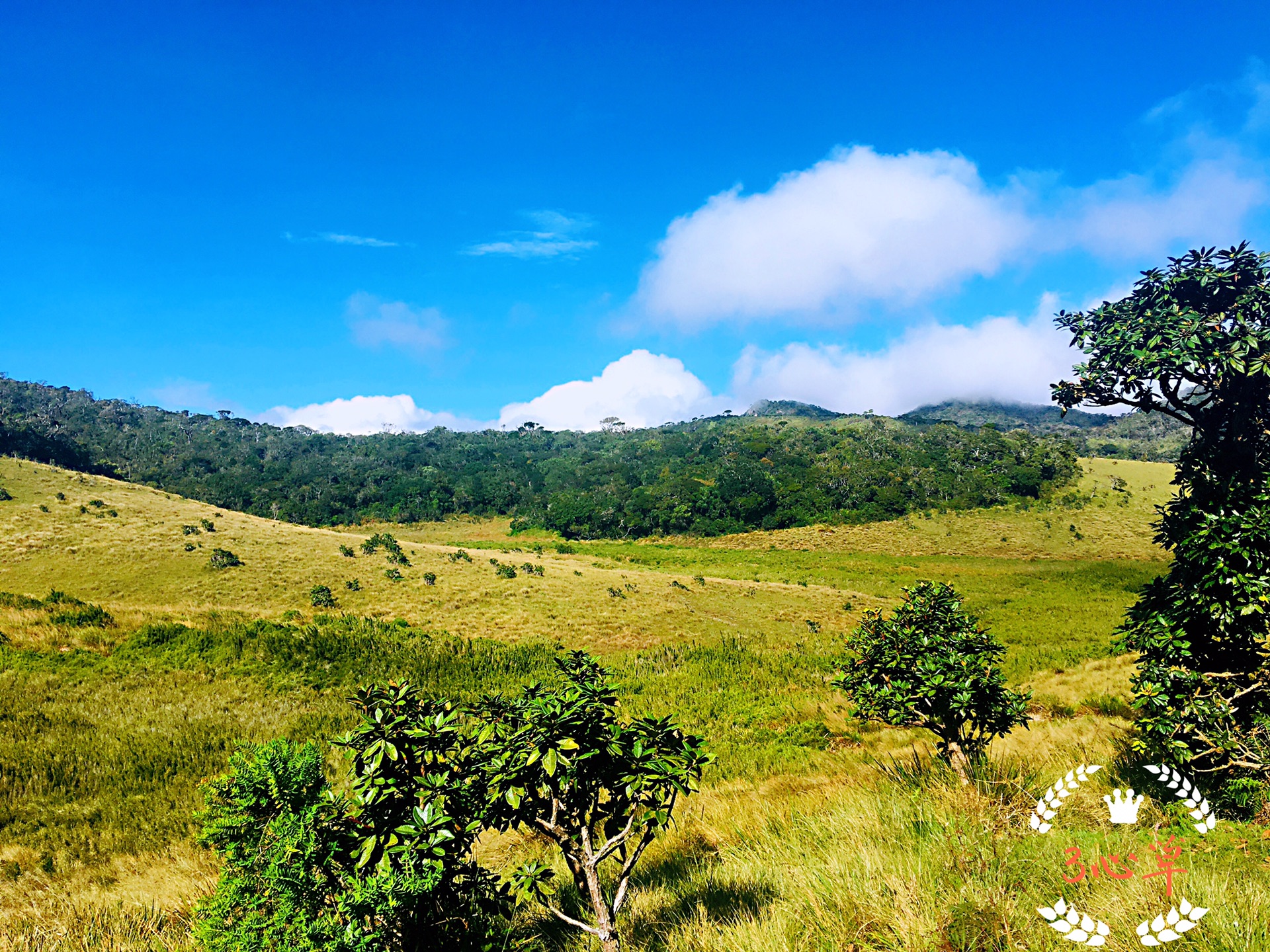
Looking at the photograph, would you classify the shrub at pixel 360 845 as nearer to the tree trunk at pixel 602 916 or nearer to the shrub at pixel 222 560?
the tree trunk at pixel 602 916

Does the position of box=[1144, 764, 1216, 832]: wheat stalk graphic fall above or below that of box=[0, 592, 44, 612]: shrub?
above

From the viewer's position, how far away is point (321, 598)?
2852 centimetres

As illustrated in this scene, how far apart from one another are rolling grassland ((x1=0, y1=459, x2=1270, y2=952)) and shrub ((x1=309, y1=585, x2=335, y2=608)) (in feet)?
1.12

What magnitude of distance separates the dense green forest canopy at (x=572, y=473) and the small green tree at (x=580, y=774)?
289 feet

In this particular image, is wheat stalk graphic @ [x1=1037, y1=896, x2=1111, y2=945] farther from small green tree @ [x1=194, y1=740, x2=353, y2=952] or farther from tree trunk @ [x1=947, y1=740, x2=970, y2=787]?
tree trunk @ [x1=947, y1=740, x2=970, y2=787]

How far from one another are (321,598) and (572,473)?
10172cm

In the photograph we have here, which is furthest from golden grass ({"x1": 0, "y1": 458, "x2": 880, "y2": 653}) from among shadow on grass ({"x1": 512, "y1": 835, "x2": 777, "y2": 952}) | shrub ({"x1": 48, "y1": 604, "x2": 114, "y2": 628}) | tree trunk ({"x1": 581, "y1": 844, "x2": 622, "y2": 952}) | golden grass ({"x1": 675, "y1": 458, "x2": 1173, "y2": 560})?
golden grass ({"x1": 675, "y1": 458, "x2": 1173, "y2": 560})

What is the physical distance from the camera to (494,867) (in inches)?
334

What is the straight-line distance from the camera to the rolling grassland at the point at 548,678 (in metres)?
4.65

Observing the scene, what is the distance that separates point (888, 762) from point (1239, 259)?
36.5ft

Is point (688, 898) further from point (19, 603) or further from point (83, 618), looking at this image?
point (19, 603)

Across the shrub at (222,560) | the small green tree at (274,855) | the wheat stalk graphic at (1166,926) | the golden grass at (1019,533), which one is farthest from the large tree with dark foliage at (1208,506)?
the golden grass at (1019,533)

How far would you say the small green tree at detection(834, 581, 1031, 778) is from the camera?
962 centimetres

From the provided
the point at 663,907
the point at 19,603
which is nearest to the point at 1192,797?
the point at 663,907
